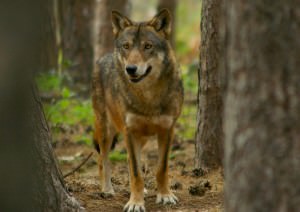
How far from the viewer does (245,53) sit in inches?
163

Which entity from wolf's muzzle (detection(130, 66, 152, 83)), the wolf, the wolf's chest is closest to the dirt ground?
the wolf

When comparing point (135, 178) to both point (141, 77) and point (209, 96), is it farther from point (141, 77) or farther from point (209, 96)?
point (209, 96)

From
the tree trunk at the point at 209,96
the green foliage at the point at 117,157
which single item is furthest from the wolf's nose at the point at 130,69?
the green foliage at the point at 117,157

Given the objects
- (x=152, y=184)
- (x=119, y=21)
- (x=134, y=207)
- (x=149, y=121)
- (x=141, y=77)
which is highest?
(x=119, y=21)

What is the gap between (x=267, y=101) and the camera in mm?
4074

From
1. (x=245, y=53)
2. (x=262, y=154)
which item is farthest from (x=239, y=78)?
(x=262, y=154)

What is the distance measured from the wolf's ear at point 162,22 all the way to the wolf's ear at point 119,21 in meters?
0.30

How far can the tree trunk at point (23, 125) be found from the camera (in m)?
3.84

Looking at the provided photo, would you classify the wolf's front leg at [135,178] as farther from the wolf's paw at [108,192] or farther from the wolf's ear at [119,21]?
the wolf's ear at [119,21]

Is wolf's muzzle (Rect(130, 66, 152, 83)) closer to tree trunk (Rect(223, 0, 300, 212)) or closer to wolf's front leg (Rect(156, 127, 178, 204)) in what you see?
wolf's front leg (Rect(156, 127, 178, 204))

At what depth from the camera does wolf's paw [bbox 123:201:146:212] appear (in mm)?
7156

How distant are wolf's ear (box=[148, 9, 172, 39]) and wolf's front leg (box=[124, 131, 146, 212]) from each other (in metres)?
1.33

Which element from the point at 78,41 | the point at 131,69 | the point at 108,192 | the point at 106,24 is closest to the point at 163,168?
the point at 108,192

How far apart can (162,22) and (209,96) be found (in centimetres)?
127
